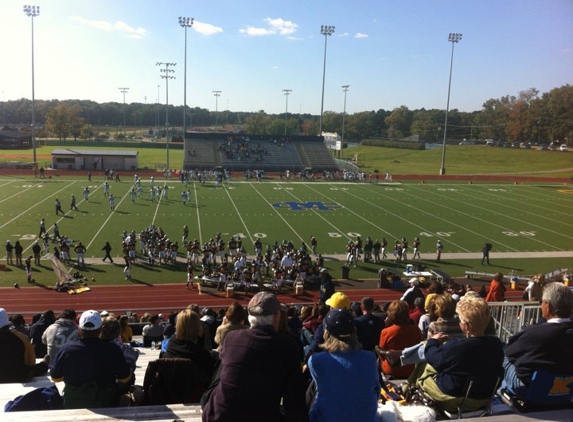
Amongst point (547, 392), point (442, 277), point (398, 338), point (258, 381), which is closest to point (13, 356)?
point (258, 381)

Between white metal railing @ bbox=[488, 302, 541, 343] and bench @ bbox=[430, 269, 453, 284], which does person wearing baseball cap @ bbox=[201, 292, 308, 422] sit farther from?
bench @ bbox=[430, 269, 453, 284]

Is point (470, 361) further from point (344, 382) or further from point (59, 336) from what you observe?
point (59, 336)

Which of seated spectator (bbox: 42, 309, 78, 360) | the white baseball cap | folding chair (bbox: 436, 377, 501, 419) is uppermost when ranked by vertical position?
the white baseball cap

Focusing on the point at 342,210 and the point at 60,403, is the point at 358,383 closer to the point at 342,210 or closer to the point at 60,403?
the point at 60,403

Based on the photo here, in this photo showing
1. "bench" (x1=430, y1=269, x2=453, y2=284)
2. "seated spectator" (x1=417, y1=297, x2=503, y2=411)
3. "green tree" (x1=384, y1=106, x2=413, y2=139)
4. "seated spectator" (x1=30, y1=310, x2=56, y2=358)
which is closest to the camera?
"seated spectator" (x1=417, y1=297, x2=503, y2=411)

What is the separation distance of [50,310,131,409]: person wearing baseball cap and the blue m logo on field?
2893 cm

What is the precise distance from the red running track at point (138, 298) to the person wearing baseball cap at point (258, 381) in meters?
12.4

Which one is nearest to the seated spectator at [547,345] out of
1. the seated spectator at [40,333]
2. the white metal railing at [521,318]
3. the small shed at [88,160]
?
the white metal railing at [521,318]

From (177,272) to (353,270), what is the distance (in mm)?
7283

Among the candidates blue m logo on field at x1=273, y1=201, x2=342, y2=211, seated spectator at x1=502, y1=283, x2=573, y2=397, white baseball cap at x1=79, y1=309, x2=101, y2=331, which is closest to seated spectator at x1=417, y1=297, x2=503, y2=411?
seated spectator at x1=502, y1=283, x2=573, y2=397

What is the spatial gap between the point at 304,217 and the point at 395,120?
100729 millimetres

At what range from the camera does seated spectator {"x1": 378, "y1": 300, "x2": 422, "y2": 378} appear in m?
5.24

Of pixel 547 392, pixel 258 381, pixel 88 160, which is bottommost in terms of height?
pixel 88 160

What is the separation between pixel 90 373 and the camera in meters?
4.11
